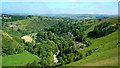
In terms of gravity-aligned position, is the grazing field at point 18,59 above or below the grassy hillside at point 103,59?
below

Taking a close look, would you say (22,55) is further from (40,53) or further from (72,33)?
(72,33)

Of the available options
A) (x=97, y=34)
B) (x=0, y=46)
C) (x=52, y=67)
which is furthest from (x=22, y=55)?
(x=97, y=34)

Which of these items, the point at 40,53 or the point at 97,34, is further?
the point at 97,34

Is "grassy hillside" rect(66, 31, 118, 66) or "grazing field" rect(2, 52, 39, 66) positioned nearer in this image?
"grassy hillside" rect(66, 31, 118, 66)

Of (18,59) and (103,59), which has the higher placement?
(103,59)

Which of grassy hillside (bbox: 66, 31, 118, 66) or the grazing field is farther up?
grassy hillside (bbox: 66, 31, 118, 66)

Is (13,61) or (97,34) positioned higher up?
(97,34)

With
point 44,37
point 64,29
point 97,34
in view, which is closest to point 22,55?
point 44,37

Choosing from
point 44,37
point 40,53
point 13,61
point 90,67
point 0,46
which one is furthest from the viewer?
point 44,37

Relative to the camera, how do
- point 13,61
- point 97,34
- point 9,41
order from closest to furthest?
point 13,61
point 9,41
point 97,34

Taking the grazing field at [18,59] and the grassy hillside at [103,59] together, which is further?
the grazing field at [18,59]

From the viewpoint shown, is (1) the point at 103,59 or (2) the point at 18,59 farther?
(2) the point at 18,59
